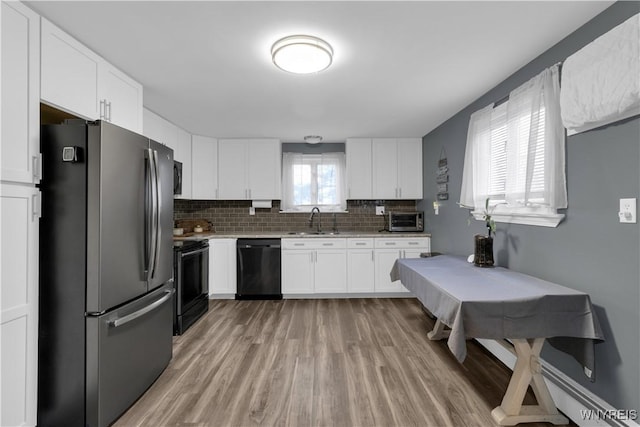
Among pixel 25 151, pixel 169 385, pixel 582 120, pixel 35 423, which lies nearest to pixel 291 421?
pixel 169 385

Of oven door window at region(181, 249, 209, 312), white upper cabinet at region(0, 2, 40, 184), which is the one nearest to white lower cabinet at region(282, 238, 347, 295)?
oven door window at region(181, 249, 209, 312)

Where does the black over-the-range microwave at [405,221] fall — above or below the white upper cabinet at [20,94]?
below

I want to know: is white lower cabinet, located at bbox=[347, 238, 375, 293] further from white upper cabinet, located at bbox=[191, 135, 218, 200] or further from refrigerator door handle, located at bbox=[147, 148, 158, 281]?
refrigerator door handle, located at bbox=[147, 148, 158, 281]

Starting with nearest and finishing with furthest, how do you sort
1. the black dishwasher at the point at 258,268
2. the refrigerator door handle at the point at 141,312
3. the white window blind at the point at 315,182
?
1. the refrigerator door handle at the point at 141,312
2. the black dishwasher at the point at 258,268
3. the white window blind at the point at 315,182

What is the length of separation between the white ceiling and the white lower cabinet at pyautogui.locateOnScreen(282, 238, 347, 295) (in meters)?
1.87

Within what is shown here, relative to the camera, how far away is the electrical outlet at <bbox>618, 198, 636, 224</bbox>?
148cm

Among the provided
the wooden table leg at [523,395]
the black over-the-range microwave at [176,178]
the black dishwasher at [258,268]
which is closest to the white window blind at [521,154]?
the wooden table leg at [523,395]

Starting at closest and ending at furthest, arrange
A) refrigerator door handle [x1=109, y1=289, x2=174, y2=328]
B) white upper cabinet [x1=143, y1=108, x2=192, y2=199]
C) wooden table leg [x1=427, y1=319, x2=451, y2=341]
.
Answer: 1. refrigerator door handle [x1=109, y1=289, x2=174, y2=328]
2. wooden table leg [x1=427, y1=319, x2=451, y2=341]
3. white upper cabinet [x1=143, y1=108, x2=192, y2=199]

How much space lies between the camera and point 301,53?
1.94 metres

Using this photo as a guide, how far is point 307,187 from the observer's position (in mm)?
4840

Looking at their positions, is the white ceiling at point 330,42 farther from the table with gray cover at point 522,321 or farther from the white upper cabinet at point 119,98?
the table with gray cover at point 522,321

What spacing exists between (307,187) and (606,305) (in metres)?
3.79

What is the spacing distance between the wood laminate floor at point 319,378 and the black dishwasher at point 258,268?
2.57 feet

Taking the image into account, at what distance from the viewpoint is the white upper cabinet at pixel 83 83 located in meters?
1.71
